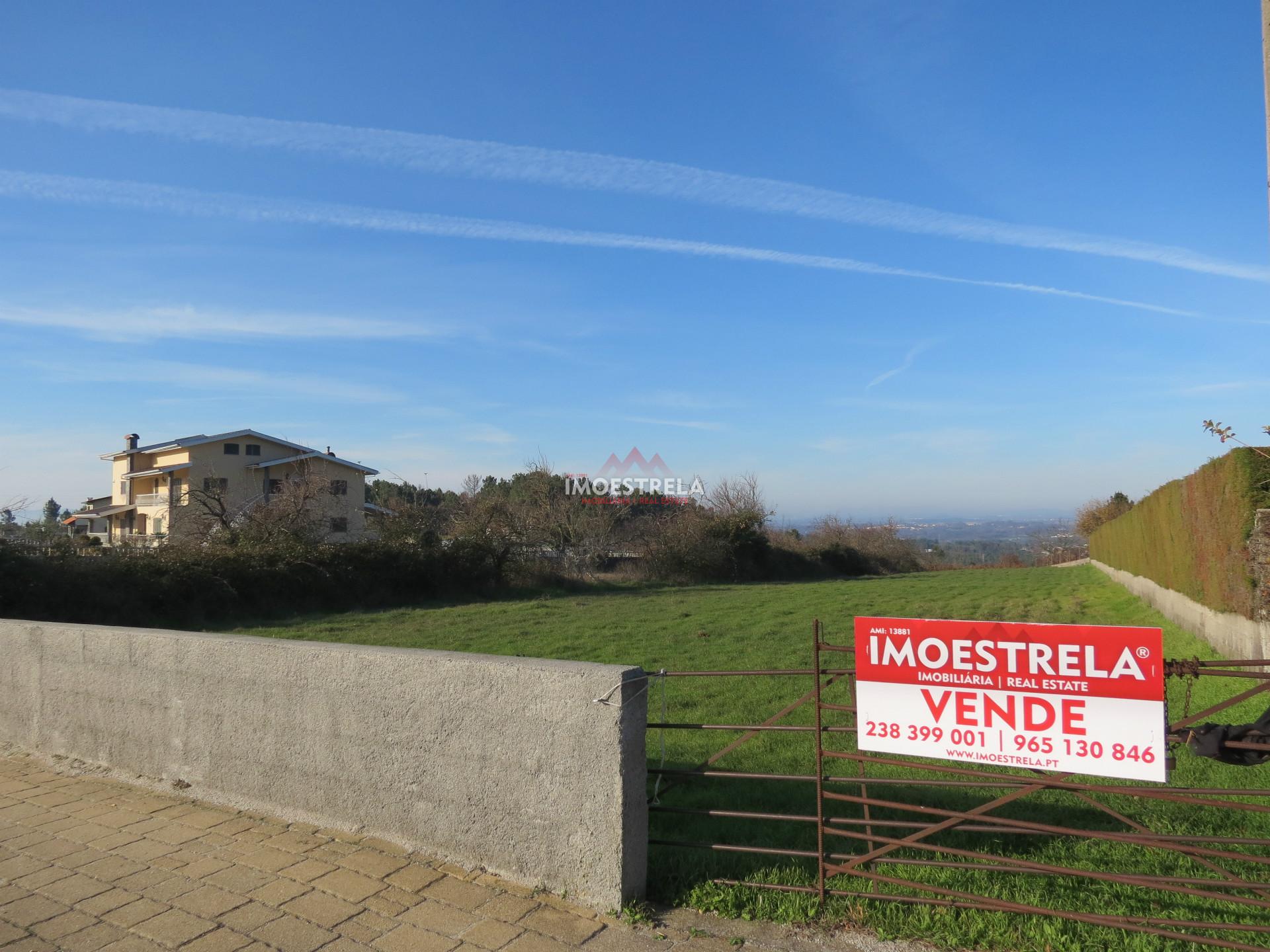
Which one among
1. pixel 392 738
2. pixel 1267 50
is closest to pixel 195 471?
pixel 392 738

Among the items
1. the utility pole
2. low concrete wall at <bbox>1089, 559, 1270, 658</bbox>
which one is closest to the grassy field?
low concrete wall at <bbox>1089, 559, 1270, 658</bbox>

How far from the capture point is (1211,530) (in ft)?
33.3

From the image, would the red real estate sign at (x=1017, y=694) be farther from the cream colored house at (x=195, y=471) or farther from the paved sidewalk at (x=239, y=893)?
the cream colored house at (x=195, y=471)

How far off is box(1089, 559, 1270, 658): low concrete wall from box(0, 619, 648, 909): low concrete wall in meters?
7.79

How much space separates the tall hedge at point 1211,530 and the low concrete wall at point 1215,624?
132mm

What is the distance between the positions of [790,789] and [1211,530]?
795cm

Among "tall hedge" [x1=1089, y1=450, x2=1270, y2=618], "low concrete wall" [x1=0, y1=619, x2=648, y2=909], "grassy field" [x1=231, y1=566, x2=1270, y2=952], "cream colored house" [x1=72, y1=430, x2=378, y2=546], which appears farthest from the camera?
"cream colored house" [x1=72, y1=430, x2=378, y2=546]

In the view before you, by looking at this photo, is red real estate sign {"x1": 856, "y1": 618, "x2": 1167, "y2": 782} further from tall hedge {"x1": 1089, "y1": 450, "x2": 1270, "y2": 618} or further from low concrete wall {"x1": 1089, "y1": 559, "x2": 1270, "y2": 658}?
tall hedge {"x1": 1089, "y1": 450, "x2": 1270, "y2": 618}

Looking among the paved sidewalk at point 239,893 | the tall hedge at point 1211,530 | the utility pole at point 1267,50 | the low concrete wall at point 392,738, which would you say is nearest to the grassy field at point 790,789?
the low concrete wall at point 392,738

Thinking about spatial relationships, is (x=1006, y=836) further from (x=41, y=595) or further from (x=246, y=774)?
(x=41, y=595)

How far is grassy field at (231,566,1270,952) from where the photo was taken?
3.35 meters

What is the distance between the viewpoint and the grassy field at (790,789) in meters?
3.35

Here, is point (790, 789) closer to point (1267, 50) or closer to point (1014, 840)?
point (1014, 840)

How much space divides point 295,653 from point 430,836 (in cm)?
123
